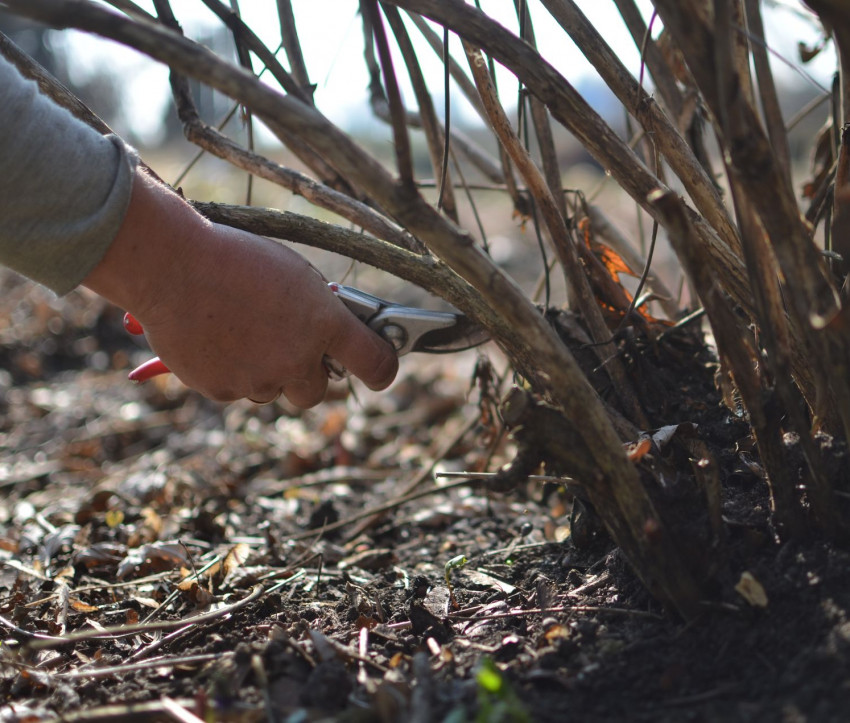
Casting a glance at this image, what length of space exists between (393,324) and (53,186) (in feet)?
2.54

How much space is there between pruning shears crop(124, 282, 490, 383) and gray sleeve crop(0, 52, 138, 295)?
35 centimetres

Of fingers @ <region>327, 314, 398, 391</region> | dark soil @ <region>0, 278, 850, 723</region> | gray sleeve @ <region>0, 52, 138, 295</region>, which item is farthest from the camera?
fingers @ <region>327, 314, 398, 391</region>

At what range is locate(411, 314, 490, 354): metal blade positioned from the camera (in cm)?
184

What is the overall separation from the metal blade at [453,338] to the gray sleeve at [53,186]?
30.3 inches

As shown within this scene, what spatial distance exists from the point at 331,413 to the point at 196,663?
99.2 inches

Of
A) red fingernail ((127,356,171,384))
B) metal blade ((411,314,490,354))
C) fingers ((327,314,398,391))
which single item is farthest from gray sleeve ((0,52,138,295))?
metal blade ((411,314,490,354))

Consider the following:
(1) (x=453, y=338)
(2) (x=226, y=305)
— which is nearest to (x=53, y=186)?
(2) (x=226, y=305)

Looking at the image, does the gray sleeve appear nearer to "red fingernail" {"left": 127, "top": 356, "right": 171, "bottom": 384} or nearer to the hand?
the hand

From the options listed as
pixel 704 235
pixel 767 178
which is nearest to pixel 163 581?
pixel 704 235

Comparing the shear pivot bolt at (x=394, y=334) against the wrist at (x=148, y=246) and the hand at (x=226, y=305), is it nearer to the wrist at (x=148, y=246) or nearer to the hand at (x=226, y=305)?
the hand at (x=226, y=305)

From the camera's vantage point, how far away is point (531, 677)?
1.21 metres

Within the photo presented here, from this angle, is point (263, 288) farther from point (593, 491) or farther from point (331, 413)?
point (331, 413)

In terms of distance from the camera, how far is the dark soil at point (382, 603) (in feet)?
3.70

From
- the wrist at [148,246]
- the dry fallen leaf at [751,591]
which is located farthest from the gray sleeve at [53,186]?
the dry fallen leaf at [751,591]
